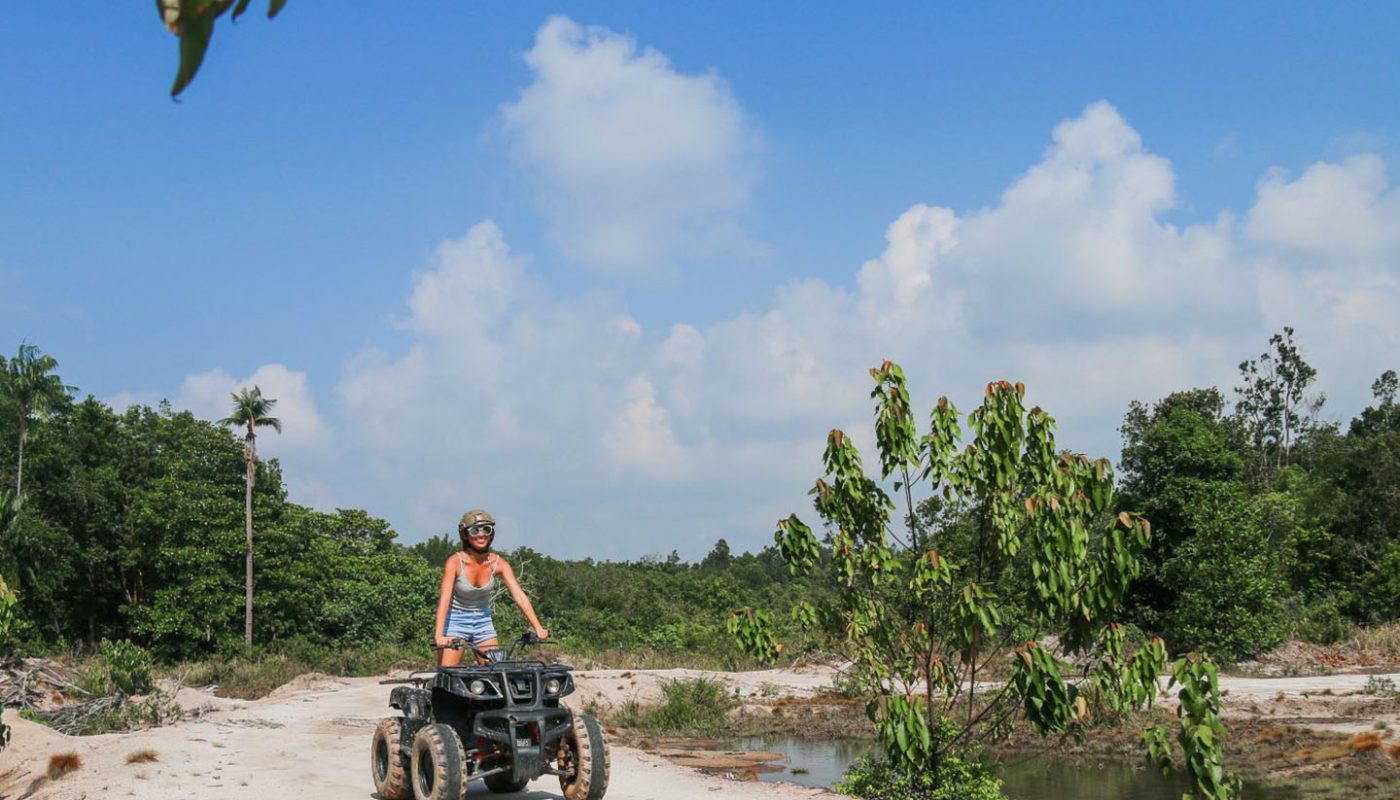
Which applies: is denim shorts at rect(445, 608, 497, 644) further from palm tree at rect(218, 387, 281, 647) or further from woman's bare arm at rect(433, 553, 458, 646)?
palm tree at rect(218, 387, 281, 647)

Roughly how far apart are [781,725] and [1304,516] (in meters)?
28.4

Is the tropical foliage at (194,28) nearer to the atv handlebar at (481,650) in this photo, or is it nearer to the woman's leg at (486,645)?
the atv handlebar at (481,650)

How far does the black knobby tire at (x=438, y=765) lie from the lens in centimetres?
729

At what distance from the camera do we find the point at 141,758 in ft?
34.6

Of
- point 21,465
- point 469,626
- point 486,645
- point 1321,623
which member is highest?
point 21,465

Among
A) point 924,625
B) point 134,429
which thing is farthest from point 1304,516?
point 134,429

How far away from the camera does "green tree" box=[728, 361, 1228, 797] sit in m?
8.86

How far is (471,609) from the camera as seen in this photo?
8492 mm

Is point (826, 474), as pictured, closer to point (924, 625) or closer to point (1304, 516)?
point (924, 625)

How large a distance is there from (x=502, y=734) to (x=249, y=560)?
117 feet

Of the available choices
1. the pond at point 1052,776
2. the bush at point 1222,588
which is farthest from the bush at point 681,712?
the bush at point 1222,588

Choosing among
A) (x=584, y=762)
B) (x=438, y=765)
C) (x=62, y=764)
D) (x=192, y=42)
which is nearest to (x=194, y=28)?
(x=192, y=42)

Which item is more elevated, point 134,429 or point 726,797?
point 134,429

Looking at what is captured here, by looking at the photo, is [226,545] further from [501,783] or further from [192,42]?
[192,42]
